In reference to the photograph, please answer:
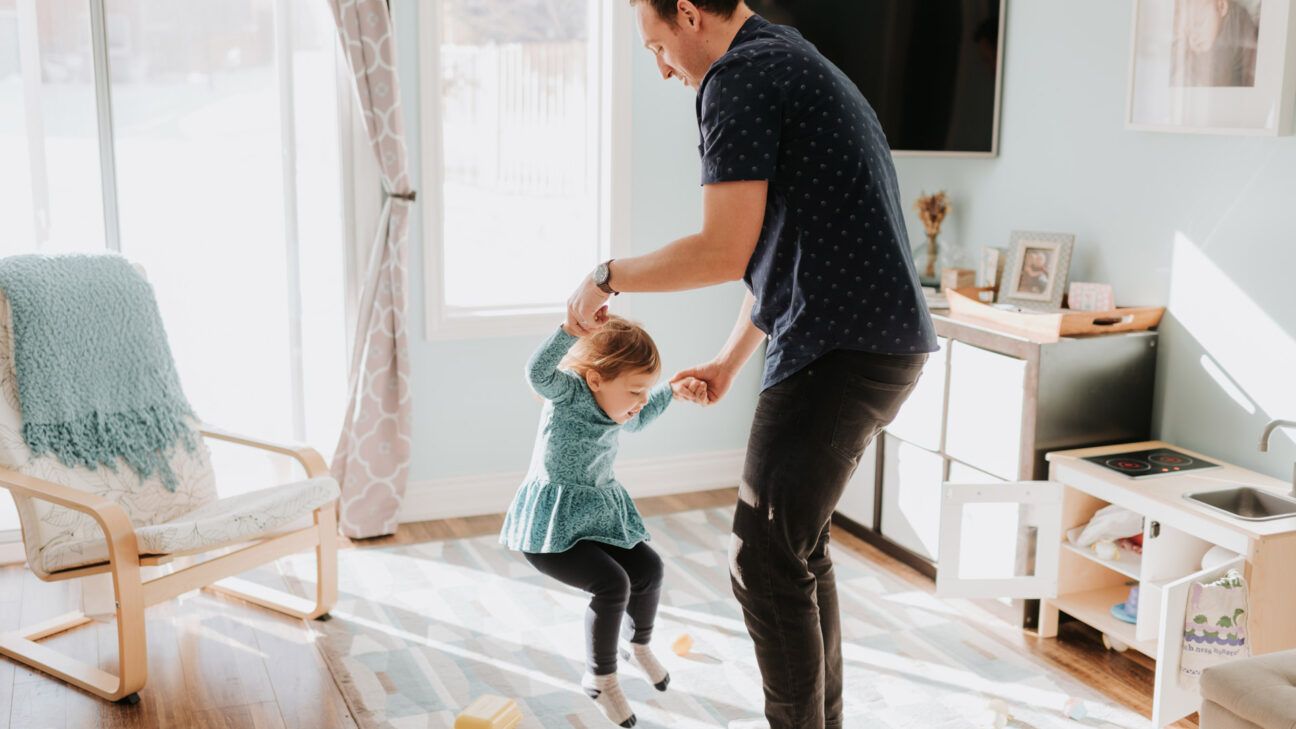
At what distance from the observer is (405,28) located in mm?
3736

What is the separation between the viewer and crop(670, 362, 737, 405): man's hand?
236 cm

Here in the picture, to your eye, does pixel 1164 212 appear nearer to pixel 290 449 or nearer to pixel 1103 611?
pixel 1103 611

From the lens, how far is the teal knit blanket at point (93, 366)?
291cm

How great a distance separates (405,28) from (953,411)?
78.6 inches

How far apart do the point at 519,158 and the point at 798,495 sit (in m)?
2.42

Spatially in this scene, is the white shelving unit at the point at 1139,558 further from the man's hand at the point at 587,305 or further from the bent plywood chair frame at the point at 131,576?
the bent plywood chair frame at the point at 131,576

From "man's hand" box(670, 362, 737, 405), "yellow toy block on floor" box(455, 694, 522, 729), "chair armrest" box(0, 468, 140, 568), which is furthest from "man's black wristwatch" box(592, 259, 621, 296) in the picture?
"chair armrest" box(0, 468, 140, 568)

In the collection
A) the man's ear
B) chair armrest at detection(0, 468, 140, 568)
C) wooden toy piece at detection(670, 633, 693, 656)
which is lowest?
wooden toy piece at detection(670, 633, 693, 656)

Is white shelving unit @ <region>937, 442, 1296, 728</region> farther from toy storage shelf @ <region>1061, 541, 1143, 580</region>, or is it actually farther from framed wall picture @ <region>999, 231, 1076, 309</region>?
framed wall picture @ <region>999, 231, 1076, 309</region>

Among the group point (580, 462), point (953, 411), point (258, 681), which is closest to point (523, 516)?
point (580, 462)

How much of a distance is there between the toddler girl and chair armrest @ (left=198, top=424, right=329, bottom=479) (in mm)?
799

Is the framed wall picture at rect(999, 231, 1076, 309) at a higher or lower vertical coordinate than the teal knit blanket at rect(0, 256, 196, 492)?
higher

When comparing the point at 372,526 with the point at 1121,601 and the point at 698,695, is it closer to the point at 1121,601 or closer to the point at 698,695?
the point at 698,695

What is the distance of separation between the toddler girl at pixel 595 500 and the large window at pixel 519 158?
1517mm
